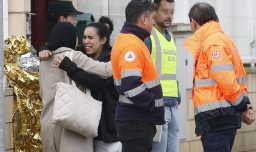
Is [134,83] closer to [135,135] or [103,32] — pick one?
[135,135]

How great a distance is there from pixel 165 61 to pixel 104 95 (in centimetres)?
65

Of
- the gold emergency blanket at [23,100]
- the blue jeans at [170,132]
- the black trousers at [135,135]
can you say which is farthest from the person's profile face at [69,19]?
the black trousers at [135,135]

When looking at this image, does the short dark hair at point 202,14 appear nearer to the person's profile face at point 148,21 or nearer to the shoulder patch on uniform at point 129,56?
the person's profile face at point 148,21

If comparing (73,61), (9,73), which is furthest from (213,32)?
(9,73)

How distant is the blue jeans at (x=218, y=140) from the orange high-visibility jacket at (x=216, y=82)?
0.05 meters

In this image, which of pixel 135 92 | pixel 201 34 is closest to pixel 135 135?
pixel 135 92

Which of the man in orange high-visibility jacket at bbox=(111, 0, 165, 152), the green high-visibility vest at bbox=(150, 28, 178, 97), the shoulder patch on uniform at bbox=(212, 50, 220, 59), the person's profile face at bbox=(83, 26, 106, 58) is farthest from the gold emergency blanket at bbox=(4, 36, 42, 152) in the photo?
the shoulder patch on uniform at bbox=(212, 50, 220, 59)

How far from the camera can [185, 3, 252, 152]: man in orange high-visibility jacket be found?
23.4 feet

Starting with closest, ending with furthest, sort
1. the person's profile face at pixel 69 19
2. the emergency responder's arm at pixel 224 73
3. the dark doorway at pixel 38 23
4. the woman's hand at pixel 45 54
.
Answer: the emergency responder's arm at pixel 224 73, the woman's hand at pixel 45 54, the person's profile face at pixel 69 19, the dark doorway at pixel 38 23

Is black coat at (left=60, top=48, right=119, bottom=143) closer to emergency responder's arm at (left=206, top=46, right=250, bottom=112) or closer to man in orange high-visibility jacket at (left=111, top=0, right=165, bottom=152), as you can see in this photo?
man in orange high-visibility jacket at (left=111, top=0, right=165, bottom=152)

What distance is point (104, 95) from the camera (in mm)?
7520

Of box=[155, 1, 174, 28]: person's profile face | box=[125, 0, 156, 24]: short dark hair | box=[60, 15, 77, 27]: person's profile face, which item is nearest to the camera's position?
box=[125, 0, 156, 24]: short dark hair

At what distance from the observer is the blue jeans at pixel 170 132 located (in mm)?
7637

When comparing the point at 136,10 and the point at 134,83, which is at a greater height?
the point at 136,10
